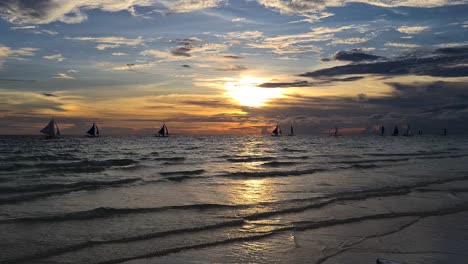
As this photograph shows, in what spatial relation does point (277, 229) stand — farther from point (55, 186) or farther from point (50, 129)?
point (50, 129)

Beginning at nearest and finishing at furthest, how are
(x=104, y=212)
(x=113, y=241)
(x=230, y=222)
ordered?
1. (x=113, y=241)
2. (x=230, y=222)
3. (x=104, y=212)

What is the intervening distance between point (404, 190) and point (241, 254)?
473 inches

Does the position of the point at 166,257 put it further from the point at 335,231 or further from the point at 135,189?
the point at 135,189

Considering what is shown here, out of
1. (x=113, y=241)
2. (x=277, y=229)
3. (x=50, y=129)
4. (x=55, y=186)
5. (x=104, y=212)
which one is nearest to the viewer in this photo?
(x=113, y=241)

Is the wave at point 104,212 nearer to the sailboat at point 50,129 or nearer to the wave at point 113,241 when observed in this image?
the wave at point 113,241

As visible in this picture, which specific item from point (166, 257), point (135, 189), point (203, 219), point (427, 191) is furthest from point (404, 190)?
point (166, 257)

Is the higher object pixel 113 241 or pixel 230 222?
pixel 113 241

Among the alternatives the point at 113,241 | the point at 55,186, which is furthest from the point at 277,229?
the point at 55,186

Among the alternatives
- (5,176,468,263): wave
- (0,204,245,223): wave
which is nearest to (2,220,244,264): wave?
(5,176,468,263): wave

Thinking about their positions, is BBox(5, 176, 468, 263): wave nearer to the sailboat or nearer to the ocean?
the ocean

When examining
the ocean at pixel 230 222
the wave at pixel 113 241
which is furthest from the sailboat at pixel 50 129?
the wave at pixel 113 241

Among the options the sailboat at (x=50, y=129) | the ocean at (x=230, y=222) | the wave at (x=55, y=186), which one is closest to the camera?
the ocean at (x=230, y=222)

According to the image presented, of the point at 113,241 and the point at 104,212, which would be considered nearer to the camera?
the point at 113,241

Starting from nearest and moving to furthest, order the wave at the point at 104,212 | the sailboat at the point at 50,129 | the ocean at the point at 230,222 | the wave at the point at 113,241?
the wave at the point at 113,241
the ocean at the point at 230,222
the wave at the point at 104,212
the sailboat at the point at 50,129
